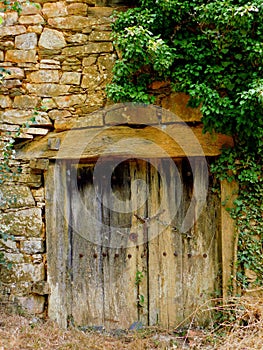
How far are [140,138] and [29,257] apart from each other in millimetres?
1449

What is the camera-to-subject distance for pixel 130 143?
3.27 metres

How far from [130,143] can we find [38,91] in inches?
37.7

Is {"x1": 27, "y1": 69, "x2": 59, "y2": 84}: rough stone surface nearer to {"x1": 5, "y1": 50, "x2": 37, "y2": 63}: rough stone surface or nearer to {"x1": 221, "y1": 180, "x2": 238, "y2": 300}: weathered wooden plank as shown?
{"x1": 5, "y1": 50, "x2": 37, "y2": 63}: rough stone surface

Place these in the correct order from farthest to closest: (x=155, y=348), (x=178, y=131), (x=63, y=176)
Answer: (x=63, y=176), (x=178, y=131), (x=155, y=348)

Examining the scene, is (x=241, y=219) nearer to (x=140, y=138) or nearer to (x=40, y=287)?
(x=140, y=138)

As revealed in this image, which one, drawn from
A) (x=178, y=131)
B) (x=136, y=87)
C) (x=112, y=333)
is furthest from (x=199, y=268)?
(x=136, y=87)

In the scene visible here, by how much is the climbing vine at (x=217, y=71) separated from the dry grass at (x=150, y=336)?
26 cm

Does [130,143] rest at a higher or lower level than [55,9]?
lower

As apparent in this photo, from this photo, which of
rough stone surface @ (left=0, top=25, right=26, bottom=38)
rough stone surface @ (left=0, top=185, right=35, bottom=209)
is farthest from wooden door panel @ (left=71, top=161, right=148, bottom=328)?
rough stone surface @ (left=0, top=25, right=26, bottom=38)

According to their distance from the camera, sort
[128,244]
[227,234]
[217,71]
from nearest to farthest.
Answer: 1. [217,71]
2. [227,234]
3. [128,244]

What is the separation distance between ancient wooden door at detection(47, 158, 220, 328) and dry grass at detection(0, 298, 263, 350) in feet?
0.58

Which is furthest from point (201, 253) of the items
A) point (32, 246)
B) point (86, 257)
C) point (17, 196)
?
point (17, 196)

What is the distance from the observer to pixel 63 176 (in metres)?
3.42

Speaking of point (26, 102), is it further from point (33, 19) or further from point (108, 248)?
point (108, 248)
